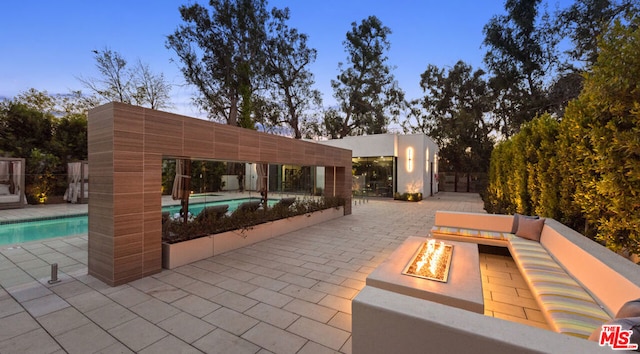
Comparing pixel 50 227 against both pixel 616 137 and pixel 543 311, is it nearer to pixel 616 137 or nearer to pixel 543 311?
pixel 543 311

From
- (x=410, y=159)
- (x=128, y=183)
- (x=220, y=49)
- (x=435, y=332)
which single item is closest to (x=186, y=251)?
(x=128, y=183)

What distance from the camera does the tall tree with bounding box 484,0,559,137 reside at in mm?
18234

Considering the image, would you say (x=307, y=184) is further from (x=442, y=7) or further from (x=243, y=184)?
(x=442, y=7)

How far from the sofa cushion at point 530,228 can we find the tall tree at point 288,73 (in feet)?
60.6

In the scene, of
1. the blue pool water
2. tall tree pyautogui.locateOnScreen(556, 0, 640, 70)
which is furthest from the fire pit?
tall tree pyautogui.locateOnScreen(556, 0, 640, 70)

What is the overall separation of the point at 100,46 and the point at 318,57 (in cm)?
1414

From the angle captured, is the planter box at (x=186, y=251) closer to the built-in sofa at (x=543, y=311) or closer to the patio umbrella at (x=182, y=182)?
the patio umbrella at (x=182, y=182)

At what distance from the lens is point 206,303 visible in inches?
129

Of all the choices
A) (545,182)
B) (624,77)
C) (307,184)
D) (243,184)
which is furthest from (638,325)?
(307,184)

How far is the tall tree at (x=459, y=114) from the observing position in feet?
72.7

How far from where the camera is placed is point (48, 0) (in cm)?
1083

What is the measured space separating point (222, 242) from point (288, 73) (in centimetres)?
1822

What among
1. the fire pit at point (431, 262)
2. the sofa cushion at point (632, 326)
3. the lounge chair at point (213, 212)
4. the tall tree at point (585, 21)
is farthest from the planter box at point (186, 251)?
the tall tree at point (585, 21)

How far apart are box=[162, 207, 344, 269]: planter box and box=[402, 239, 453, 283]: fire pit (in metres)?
3.77
